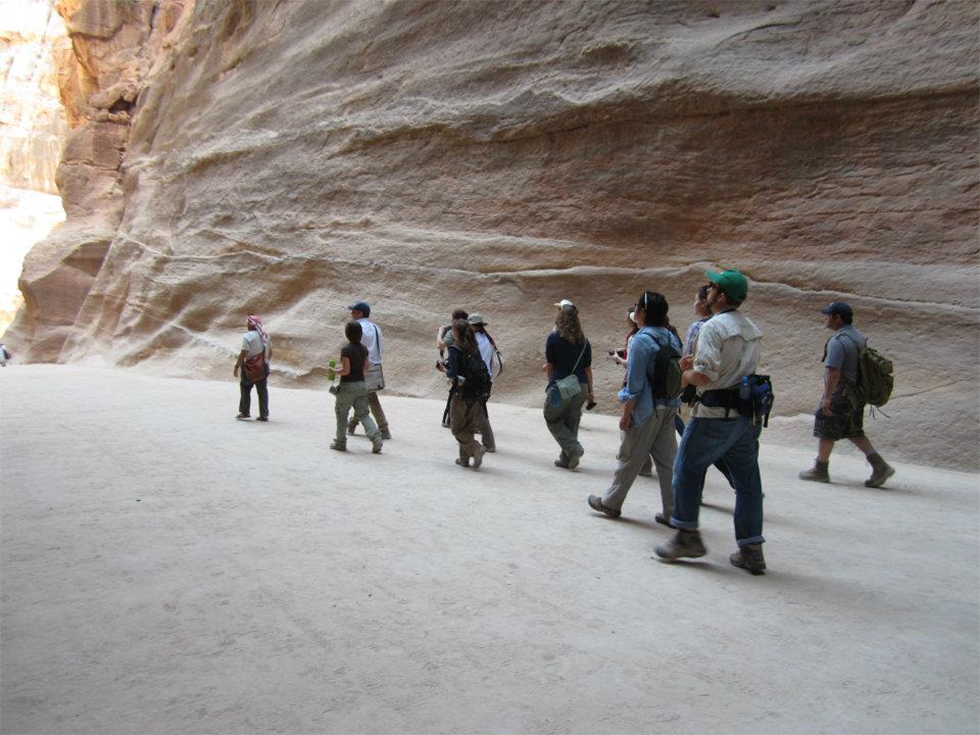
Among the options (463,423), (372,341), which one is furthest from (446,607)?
(372,341)

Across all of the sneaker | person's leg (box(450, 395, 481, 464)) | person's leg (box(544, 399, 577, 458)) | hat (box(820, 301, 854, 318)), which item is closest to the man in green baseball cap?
the sneaker

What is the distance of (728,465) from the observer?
4.10 metres

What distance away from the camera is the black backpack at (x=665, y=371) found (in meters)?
4.87

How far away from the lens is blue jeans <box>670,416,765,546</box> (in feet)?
13.2

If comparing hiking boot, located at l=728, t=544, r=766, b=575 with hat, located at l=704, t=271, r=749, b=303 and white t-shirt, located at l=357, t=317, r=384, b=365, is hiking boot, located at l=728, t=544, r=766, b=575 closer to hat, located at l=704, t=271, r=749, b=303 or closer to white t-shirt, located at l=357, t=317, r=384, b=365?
hat, located at l=704, t=271, r=749, b=303

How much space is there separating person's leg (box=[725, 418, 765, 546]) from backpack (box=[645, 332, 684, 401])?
86 centimetres

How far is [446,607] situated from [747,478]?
1.77 m

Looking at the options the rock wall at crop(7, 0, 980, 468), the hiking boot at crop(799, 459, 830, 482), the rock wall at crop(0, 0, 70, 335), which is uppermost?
the rock wall at crop(0, 0, 70, 335)

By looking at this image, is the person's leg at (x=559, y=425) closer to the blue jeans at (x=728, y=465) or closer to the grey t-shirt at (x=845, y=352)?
the grey t-shirt at (x=845, y=352)

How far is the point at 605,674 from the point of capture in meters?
2.71

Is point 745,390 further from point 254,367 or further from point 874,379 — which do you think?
point 254,367

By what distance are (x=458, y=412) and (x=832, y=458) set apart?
13.5 feet

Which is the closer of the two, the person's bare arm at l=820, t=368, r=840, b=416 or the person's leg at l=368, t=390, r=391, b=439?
the person's bare arm at l=820, t=368, r=840, b=416

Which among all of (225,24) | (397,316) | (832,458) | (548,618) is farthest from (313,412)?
(225,24)
